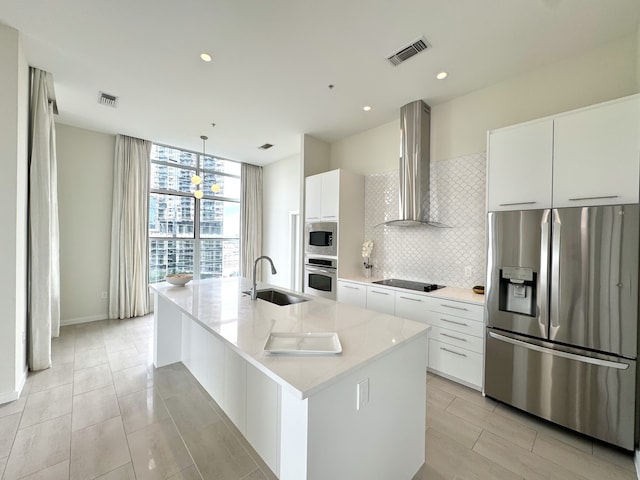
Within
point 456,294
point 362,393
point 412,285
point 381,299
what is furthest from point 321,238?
point 362,393

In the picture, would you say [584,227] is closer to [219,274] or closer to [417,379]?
[417,379]

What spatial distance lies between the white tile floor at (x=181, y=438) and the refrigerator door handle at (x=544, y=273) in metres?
0.79

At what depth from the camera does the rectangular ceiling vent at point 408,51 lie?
7.25 ft

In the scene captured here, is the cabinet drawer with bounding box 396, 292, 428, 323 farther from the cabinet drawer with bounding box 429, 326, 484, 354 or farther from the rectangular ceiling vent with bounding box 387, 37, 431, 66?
the rectangular ceiling vent with bounding box 387, 37, 431, 66

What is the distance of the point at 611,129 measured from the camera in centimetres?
183

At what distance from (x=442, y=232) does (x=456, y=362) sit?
1434 mm

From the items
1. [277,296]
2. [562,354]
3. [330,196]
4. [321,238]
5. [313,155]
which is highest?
[313,155]

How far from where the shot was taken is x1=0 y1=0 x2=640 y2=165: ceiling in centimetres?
191

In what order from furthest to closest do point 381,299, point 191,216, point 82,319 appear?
1. point 191,216
2. point 82,319
3. point 381,299

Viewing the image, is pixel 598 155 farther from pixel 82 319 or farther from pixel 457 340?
pixel 82 319

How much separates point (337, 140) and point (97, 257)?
14.6 feet

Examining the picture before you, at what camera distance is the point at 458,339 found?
256 centimetres

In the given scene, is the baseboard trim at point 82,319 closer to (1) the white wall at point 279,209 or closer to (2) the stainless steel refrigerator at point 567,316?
(1) the white wall at point 279,209

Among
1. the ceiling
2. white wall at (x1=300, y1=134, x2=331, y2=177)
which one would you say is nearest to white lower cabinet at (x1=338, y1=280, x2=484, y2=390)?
the ceiling
